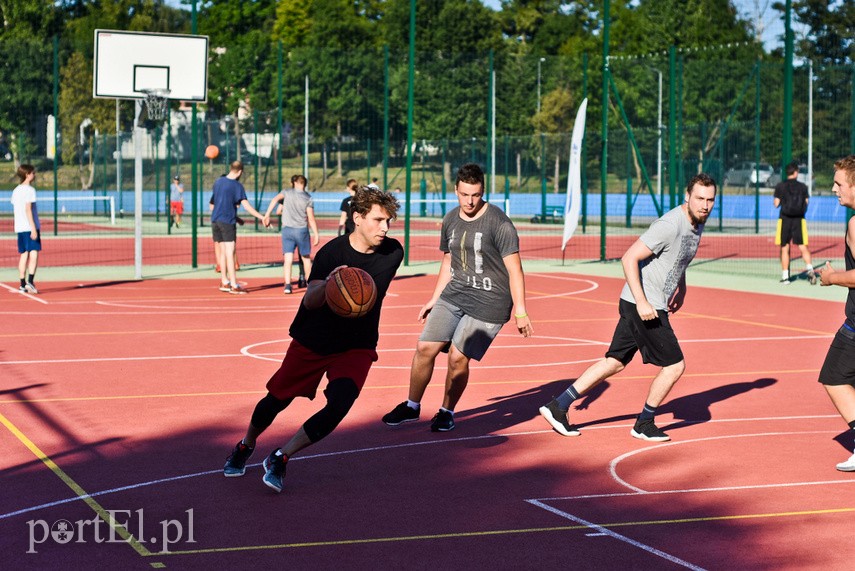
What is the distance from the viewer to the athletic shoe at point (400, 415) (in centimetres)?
897

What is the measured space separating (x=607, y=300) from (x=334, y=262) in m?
11.7

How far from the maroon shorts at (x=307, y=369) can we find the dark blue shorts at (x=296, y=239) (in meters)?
11.5

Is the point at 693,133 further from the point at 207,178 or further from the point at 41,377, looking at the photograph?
the point at 41,377

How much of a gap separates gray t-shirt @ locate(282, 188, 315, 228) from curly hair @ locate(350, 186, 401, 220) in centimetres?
1132

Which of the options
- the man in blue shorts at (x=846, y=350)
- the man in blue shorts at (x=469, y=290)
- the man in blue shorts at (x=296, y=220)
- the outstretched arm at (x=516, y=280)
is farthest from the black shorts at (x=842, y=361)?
the man in blue shorts at (x=296, y=220)

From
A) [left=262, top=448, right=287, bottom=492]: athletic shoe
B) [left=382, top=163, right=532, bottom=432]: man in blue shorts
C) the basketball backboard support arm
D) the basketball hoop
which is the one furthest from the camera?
the basketball backboard support arm

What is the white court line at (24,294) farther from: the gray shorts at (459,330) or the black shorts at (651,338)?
the black shorts at (651,338)

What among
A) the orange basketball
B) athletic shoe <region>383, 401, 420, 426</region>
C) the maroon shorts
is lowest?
athletic shoe <region>383, 401, 420, 426</region>

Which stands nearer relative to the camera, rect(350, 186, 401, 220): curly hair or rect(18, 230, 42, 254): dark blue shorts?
rect(350, 186, 401, 220): curly hair

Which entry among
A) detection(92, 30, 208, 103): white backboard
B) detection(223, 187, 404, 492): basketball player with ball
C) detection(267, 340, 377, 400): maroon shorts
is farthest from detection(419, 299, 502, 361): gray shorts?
detection(92, 30, 208, 103): white backboard

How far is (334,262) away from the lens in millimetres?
7074

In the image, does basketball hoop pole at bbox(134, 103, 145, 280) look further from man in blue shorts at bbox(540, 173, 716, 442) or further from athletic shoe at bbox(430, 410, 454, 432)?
man in blue shorts at bbox(540, 173, 716, 442)

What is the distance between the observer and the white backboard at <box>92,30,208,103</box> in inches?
848

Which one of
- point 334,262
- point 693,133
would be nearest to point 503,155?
point 693,133
